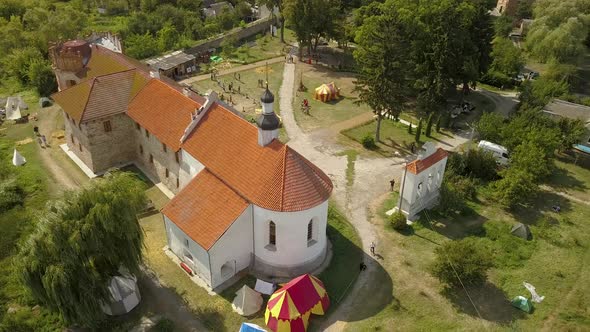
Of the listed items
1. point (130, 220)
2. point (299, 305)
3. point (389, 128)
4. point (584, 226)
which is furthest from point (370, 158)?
point (130, 220)

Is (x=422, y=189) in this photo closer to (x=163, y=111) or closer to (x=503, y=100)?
(x=163, y=111)

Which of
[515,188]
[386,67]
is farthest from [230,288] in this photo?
[386,67]

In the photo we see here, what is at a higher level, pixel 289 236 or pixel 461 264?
pixel 289 236

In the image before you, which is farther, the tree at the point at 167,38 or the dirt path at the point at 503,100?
the tree at the point at 167,38

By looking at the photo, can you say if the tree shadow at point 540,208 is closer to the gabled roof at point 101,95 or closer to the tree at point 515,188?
the tree at point 515,188

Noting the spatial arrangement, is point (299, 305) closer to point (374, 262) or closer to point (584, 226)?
point (374, 262)

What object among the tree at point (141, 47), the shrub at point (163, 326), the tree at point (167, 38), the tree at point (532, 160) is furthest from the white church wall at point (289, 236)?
the tree at point (167, 38)
